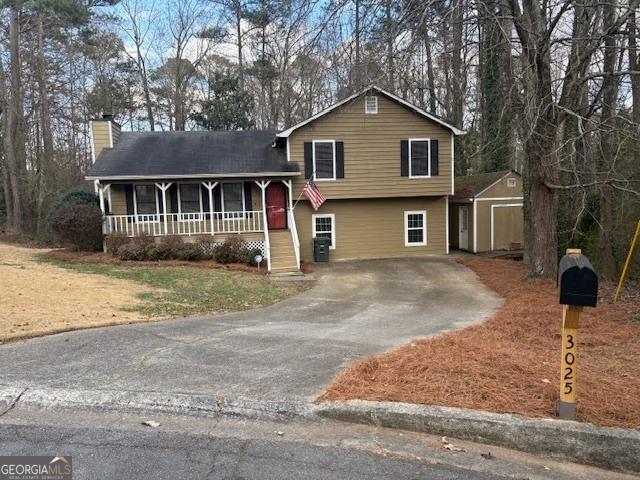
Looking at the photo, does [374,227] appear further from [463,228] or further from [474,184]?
[474,184]

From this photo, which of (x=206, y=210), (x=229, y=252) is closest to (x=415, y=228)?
(x=229, y=252)

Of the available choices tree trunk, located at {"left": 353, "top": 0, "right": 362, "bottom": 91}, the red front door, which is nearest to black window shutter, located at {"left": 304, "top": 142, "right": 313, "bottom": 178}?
the red front door

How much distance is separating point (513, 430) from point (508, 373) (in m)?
1.03

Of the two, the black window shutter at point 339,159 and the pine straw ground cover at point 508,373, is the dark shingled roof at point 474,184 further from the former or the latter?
the pine straw ground cover at point 508,373

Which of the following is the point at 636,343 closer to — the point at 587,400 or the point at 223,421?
the point at 587,400

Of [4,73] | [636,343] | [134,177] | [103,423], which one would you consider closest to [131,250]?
[134,177]

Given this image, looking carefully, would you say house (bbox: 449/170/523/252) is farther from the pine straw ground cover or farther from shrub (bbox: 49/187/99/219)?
shrub (bbox: 49/187/99/219)

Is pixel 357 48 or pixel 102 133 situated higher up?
pixel 102 133

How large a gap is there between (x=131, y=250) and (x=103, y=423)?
512 inches

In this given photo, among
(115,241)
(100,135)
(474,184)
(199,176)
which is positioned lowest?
(115,241)

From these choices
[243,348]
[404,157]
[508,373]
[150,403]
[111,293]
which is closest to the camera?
[150,403]

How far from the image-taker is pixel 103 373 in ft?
16.1

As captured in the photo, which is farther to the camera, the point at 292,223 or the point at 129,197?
the point at 129,197

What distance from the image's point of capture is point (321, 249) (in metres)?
18.4
